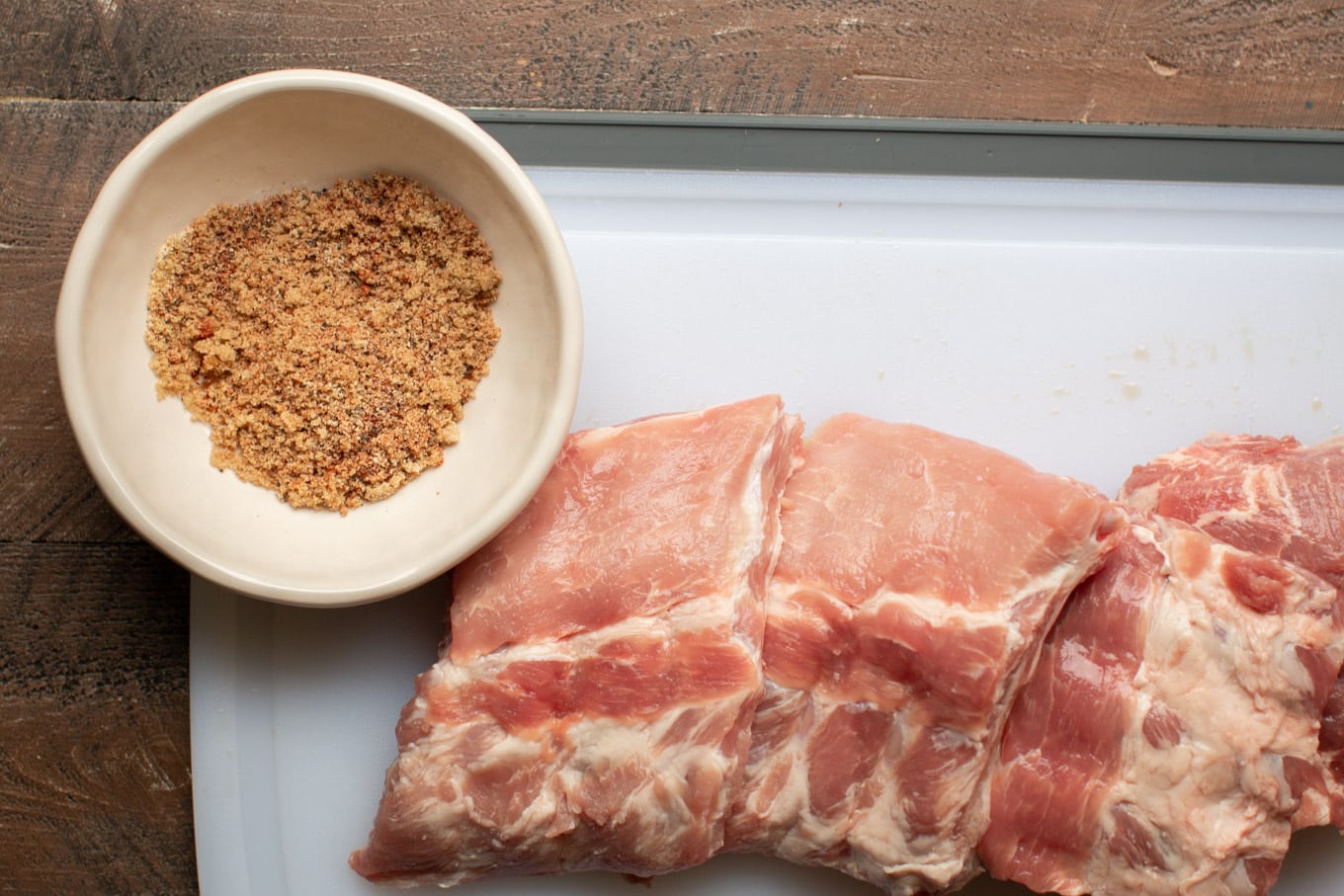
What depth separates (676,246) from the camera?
85.9 inches

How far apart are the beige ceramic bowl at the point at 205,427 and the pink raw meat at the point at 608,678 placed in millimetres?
164

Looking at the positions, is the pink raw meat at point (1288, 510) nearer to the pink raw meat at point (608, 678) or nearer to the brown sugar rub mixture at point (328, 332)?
the pink raw meat at point (608, 678)

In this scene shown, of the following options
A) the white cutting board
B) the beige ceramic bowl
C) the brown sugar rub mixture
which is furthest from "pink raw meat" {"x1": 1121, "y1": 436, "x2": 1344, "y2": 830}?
the brown sugar rub mixture

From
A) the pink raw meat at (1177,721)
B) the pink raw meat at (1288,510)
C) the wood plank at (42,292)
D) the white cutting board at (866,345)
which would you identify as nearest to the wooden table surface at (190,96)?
the wood plank at (42,292)

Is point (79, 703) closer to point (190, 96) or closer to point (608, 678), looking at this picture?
point (608, 678)

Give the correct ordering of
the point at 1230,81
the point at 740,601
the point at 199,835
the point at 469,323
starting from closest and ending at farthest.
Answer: the point at 740,601, the point at 469,323, the point at 199,835, the point at 1230,81

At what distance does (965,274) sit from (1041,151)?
0.33m

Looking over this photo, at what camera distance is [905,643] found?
1.78m

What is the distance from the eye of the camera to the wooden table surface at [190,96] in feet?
6.99

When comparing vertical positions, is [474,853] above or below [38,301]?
below

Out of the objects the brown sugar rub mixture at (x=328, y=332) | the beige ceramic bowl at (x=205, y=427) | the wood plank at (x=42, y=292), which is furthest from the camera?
the wood plank at (x=42, y=292)

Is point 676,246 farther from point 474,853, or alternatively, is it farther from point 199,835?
point 199,835

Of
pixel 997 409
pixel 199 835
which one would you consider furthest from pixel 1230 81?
pixel 199 835

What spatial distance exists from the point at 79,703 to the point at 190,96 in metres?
1.36
